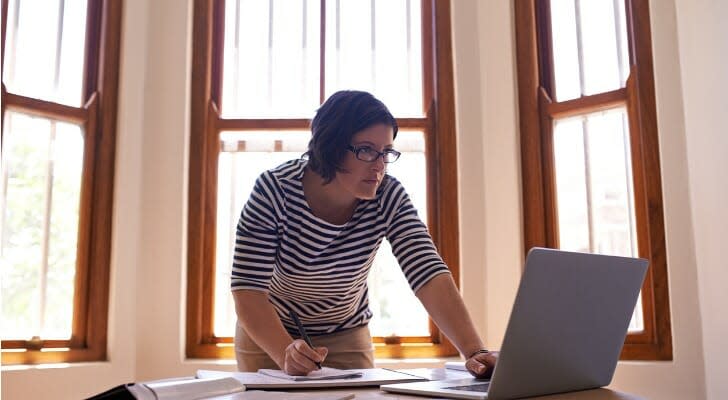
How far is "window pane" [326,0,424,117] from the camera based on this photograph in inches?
118

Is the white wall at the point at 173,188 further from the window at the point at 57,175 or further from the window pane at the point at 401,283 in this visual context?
the window pane at the point at 401,283

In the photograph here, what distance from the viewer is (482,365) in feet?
4.04

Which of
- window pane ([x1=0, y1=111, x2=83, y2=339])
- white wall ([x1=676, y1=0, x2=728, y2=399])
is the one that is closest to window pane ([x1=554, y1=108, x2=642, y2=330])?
white wall ([x1=676, y1=0, x2=728, y2=399])

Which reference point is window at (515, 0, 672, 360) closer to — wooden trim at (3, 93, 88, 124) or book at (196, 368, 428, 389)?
book at (196, 368, 428, 389)

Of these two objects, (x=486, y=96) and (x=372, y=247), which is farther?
(x=486, y=96)

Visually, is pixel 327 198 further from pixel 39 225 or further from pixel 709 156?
pixel 39 225

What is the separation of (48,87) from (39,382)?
1125 millimetres

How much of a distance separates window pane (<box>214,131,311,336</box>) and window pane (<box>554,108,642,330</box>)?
107cm

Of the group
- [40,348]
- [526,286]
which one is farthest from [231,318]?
[526,286]

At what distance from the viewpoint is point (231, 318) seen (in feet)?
9.39

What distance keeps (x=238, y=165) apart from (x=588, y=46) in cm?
151

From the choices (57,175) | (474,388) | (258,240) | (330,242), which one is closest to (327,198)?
(330,242)

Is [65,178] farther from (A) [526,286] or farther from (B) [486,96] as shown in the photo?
(A) [526,286]

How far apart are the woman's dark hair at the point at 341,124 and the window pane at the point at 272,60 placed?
1.40 meters
